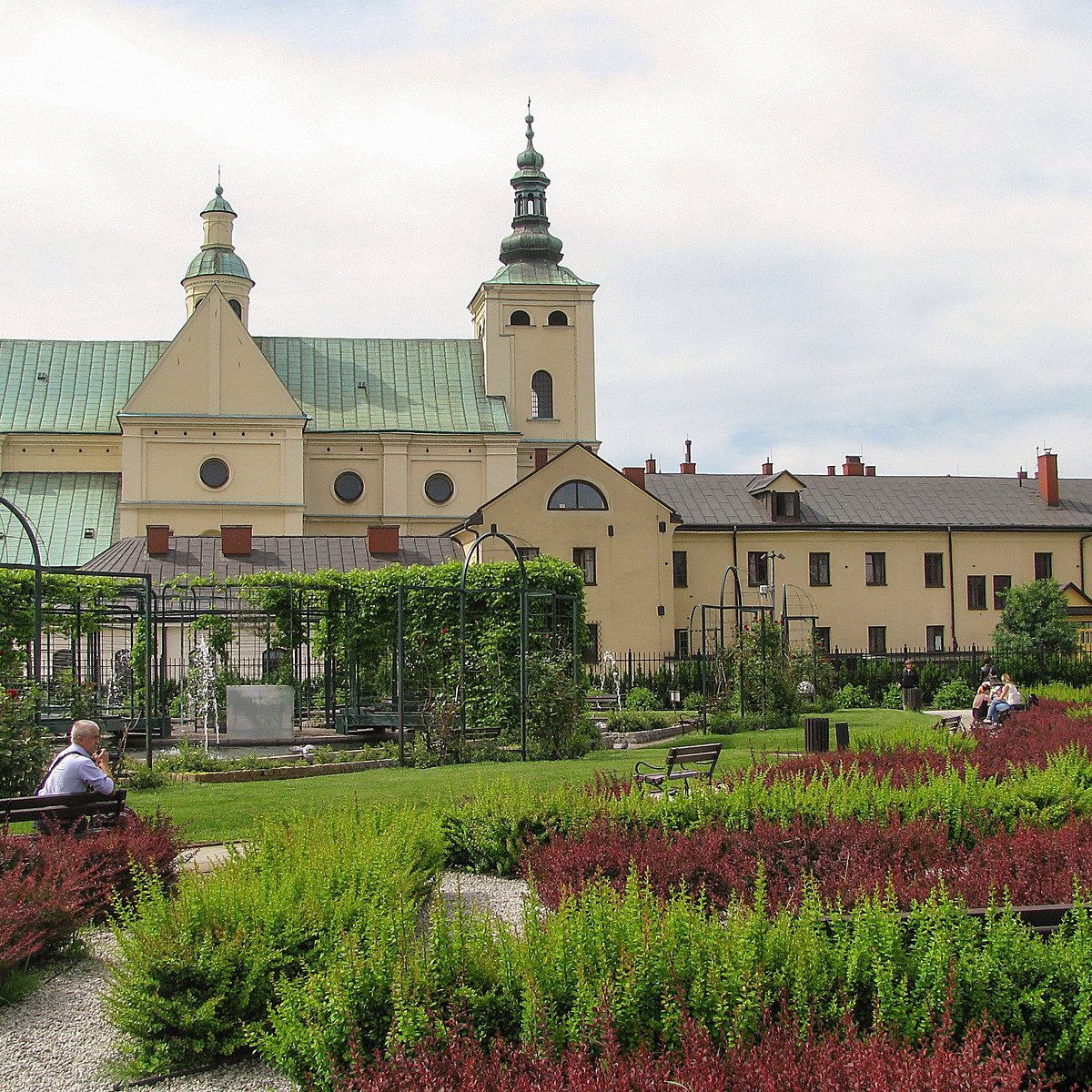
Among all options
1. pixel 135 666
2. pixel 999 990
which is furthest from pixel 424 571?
pixel 999 990

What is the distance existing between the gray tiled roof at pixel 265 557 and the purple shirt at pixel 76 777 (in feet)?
101

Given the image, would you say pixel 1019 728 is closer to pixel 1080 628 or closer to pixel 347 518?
pixel 1080 628

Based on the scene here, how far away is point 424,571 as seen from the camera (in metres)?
26.3

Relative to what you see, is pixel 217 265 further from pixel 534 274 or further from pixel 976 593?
pixel 976 593

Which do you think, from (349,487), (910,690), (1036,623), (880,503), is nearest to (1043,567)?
(1036,623)

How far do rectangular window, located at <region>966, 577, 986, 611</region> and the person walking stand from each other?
55.5ft

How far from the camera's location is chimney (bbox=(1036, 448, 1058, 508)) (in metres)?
53.7

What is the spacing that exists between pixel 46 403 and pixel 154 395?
6.32m

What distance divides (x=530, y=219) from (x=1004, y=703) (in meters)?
43.8

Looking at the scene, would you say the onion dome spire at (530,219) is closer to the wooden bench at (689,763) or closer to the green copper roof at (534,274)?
the green copper roof at (534,274)

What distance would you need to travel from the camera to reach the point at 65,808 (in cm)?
1006

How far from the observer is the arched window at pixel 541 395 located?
6175 cm

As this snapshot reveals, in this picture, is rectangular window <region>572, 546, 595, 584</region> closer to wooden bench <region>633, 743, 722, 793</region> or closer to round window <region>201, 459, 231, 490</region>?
round window <region>201, 459, 231, 490</region>

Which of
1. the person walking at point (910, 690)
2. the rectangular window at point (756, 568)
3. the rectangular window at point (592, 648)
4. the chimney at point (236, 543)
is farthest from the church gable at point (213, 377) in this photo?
the person walking at point (910, 690)
